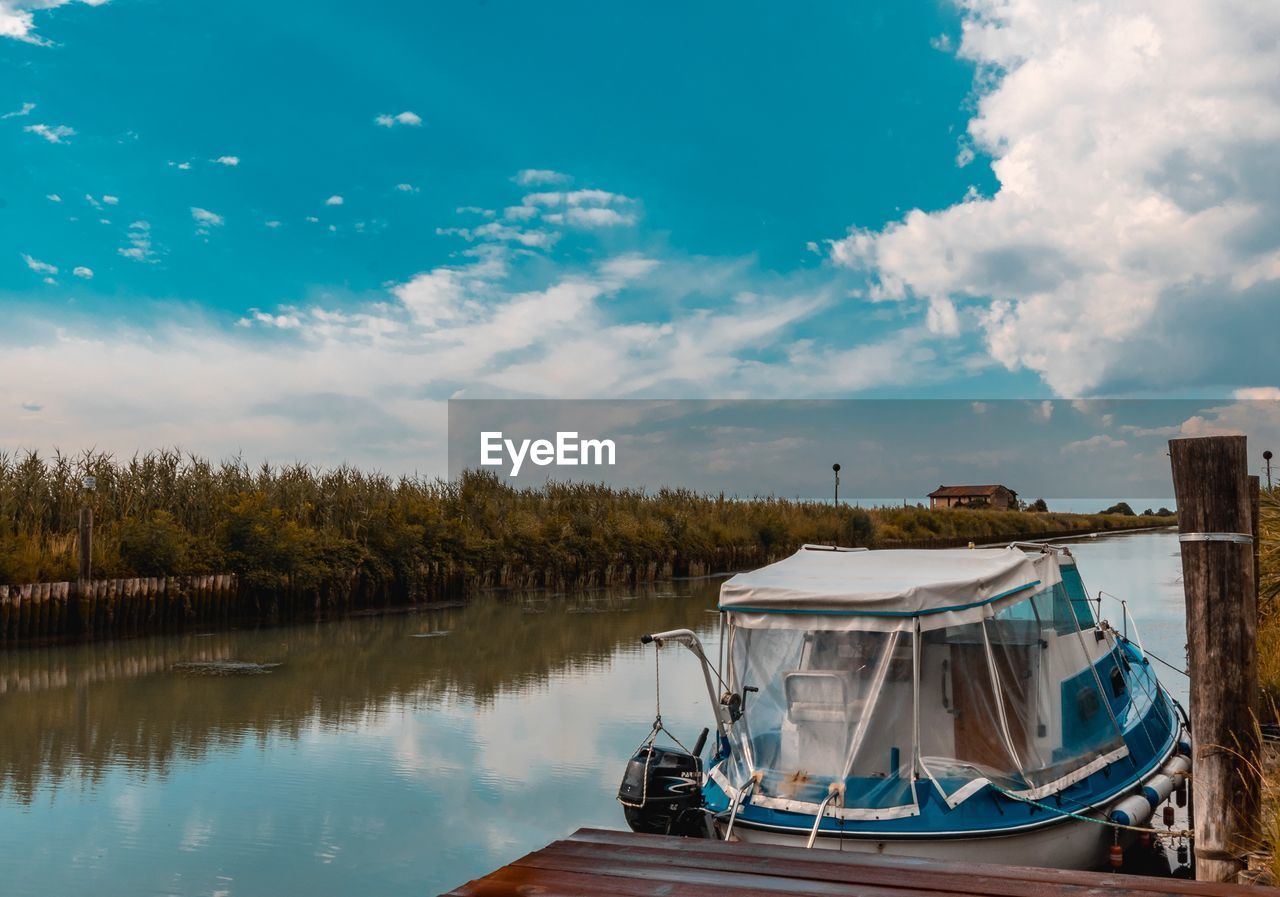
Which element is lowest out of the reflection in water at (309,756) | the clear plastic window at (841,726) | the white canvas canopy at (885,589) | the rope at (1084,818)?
the reflection in water at (309,756)

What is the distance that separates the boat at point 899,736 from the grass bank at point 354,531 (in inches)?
574

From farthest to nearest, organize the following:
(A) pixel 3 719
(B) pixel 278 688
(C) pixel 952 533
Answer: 1. (C) pixel 952 533
2. (B) pixel 278 688
3. (A) pixel 3 719

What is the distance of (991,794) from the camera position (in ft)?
19.9

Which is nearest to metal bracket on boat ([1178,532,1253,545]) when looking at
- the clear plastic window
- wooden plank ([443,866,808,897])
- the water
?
the clear plastic window

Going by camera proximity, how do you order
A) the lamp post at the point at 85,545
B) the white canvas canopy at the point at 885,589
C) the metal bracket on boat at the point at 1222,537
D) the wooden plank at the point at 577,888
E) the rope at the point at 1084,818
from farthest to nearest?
1. the lamp post at the point at 85,545
2. the white canvas canopy at the point at 885,589
3. the rope at the point at 1084,818
4. the metal bracket on boat at the point at 1222,537
5. the wooden plank at the point at 577,888

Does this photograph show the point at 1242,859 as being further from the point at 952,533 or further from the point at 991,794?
the point at 952,533

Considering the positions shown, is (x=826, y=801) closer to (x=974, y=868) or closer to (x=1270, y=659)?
(x=974, y=868)

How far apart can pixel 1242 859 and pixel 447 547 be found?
70.3ft

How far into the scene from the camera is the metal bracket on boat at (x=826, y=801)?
5793 millimetres

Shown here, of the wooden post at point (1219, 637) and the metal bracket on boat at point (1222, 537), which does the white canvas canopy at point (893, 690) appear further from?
the metal bracket on boat at point (1222, 537)

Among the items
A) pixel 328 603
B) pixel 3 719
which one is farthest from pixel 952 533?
pixel 3 719

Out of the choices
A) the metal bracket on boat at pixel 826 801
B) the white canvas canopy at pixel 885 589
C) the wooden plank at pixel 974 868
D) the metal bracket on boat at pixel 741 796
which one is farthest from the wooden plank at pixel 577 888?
the white canvas canopy at pixel 885 589

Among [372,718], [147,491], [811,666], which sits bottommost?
[372,718]

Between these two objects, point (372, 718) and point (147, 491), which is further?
point (147, 491)
